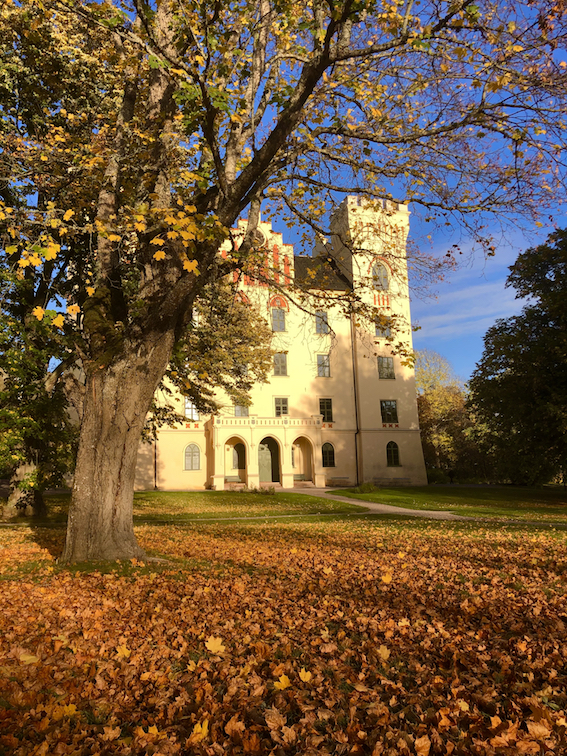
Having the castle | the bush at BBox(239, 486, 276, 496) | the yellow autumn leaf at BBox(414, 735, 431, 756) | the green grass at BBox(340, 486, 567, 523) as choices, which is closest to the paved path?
the green grass at BBox(340, 486, 567, 523)

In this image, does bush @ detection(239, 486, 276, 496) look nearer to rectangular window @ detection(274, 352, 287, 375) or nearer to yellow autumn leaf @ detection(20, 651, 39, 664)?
rectangular window @ detection(274, 352, 287, 375)

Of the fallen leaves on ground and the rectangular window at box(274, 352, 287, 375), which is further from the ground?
the rectangular window at box(274, 352, 287, 375)

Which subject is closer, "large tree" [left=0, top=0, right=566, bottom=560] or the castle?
"large tree" [left=0, top=0, right=566, bottom=560]

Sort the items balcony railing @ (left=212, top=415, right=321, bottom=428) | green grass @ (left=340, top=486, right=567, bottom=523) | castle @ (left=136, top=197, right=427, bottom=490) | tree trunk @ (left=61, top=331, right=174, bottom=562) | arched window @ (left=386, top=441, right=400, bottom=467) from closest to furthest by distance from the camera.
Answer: tree trunk @ (left=61, top=331, right=174, bottom=562) → green grass @ (left=340, top=486, right=567, bottom=523) → balcony railing @ (left=212, top=415, right=321, bottom=428) → castle @ (left=136, top=197, right=427, bottom=490) → arched window @ (left=386, top=441, right=400, bottom=467)

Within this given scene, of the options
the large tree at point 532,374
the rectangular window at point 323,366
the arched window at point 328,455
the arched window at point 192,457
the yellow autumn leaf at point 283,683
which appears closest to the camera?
the yellow autumn leaf at point 283,683

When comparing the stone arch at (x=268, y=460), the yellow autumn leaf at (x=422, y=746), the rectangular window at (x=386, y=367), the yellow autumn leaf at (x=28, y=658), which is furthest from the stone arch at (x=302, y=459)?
the yellow autumn leaf at (x=422, y=746)

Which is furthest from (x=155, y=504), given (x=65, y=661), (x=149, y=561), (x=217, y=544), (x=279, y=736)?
(x=279, y=736)

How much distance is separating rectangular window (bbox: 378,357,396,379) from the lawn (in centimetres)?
2935

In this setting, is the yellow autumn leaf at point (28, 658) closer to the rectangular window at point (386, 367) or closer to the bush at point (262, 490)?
the bush at point (262, 490)

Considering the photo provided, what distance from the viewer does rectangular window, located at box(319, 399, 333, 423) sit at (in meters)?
34.9

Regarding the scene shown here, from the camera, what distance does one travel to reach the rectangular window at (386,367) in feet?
118

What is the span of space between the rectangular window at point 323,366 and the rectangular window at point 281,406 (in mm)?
3356

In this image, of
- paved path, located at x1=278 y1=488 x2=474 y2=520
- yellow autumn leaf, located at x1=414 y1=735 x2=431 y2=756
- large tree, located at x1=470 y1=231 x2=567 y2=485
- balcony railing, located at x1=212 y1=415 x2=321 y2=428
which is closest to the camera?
yellow autumn leaf, located at x1=414 y1=735 x2=431 y2=756

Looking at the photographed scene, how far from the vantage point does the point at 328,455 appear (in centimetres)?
3444
